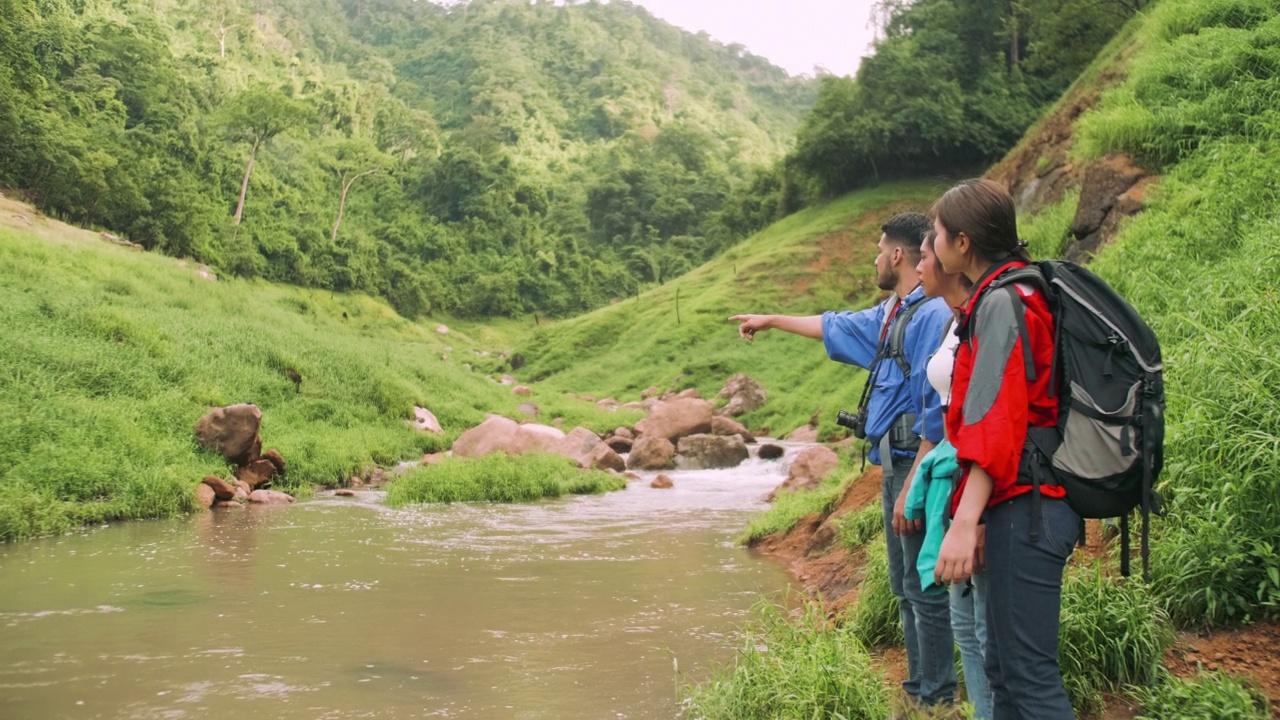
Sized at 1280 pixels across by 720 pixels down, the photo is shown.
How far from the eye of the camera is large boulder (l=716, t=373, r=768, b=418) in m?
26.5

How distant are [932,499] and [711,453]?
16252 millimetres

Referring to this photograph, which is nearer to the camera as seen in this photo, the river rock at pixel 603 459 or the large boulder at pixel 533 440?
the river rock at pixel 603 459

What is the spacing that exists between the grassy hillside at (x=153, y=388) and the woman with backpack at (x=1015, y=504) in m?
10.8

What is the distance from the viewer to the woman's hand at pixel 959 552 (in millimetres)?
2559

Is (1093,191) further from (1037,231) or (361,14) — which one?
(361,14)

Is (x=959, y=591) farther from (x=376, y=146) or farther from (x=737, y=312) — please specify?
(x=376, y=146)

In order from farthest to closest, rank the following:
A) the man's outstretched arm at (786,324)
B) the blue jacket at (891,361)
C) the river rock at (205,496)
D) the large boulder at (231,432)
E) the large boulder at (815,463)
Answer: the large boulder at (231,432)
the large boulder at (815,463)
the river rock at (205,496)
the man's outstretched arm at (786,324)
the blue jacket at (891,361)

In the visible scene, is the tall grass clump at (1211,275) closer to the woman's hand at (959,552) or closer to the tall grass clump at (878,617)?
the tall grass clump at (878,617)

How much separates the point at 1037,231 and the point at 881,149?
28013mm

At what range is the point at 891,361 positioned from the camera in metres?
4.03

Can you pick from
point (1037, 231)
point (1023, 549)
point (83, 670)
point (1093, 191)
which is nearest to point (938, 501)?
point (1023, 549)

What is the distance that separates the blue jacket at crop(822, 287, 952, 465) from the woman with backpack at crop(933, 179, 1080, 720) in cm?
104

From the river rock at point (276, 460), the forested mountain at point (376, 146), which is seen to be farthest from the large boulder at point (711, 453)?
the forested mountain at point (376, 146)

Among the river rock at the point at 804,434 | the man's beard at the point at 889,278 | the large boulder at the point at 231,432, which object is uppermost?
the man's beard at the point at 889,278
